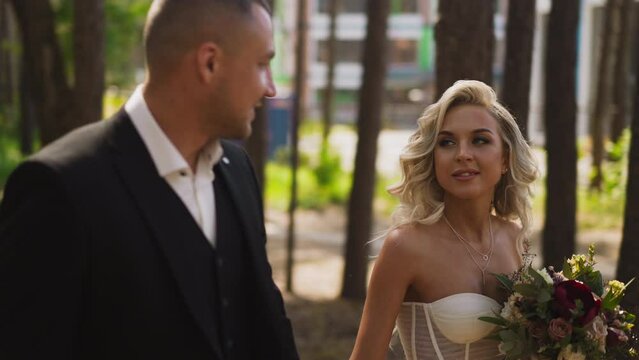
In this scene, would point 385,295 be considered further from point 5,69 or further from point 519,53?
point 5,69

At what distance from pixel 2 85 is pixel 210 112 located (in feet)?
124

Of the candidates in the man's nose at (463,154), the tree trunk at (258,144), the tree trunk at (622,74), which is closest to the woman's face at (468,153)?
the man's nose at (463,154)

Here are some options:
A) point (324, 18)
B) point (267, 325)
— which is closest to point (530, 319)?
point (267, 325)

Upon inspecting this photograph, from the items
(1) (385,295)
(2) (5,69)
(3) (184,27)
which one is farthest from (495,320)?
(2) (5,69)

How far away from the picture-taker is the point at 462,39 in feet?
24.0

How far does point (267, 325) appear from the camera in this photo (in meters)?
3.04

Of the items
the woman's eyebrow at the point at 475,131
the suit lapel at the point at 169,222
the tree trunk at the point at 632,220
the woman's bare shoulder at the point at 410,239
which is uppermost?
the suit lapel at the point at 169,222

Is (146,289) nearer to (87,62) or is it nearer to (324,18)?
(87,62)

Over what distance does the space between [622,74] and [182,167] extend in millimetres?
20353

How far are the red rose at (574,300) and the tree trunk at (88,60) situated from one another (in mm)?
6030

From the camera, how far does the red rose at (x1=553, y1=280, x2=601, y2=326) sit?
4160 mm

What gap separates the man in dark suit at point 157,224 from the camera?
8.73 ft

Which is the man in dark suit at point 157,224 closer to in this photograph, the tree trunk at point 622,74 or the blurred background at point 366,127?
the blurred background at point 366,127

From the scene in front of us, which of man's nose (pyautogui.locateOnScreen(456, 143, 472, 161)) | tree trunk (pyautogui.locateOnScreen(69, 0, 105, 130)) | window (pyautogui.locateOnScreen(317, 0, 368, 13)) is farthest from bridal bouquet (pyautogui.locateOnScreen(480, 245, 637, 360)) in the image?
window (pyautogui.locateOnScreen(317, 0, 368, 13))
